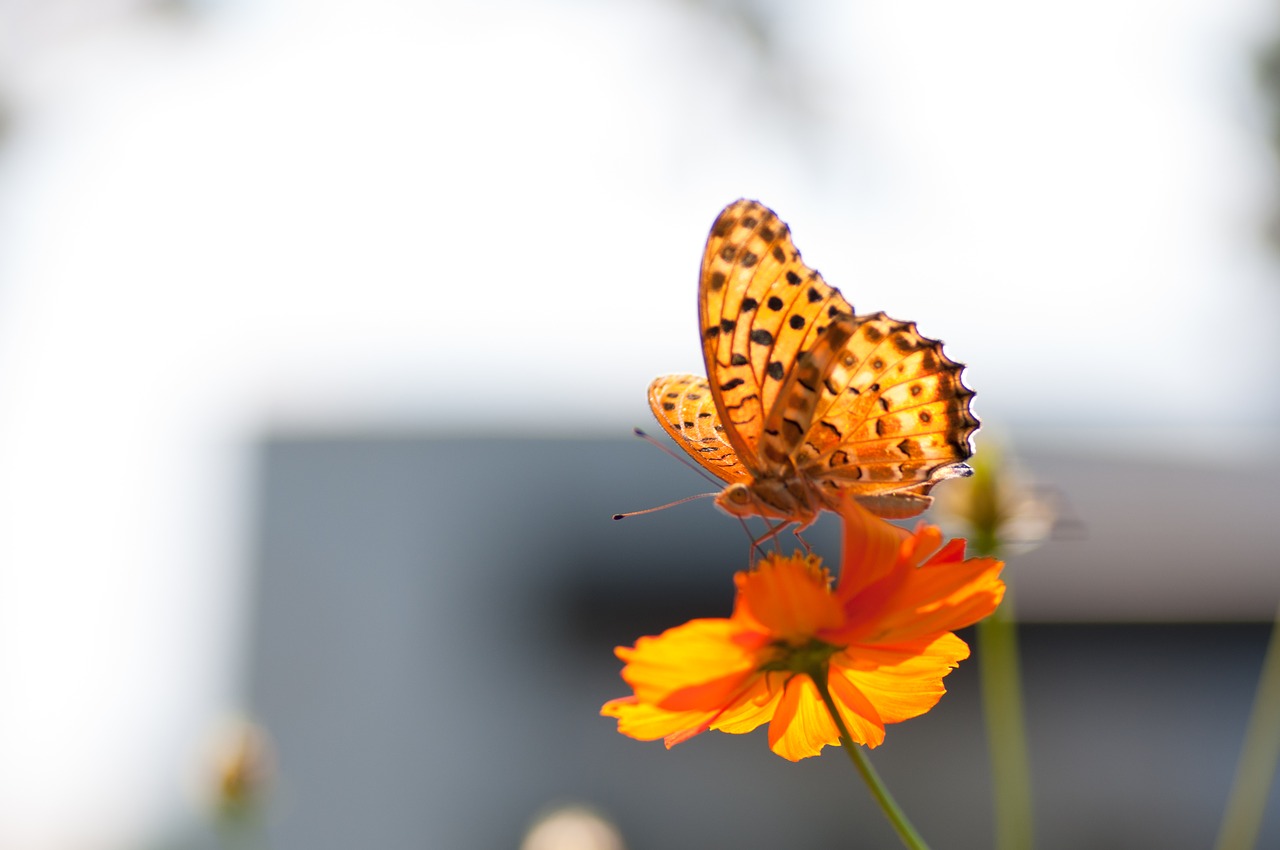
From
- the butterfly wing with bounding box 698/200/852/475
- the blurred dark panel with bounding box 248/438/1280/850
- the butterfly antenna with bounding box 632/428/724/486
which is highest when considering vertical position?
the butterfly wing with bounding box 698/200/852/475

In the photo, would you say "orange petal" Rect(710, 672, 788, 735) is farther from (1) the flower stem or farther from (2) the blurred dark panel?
(2) the blurred dark panel

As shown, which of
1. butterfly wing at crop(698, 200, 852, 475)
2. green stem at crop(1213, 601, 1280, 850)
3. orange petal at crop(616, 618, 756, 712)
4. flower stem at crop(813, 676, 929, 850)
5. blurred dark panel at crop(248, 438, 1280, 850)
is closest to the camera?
flower stem at crop(813, 676, 929, 850)

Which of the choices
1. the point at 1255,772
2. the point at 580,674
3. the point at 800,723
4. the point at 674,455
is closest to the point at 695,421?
the point at 674,455

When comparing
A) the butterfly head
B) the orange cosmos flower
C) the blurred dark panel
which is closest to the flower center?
the orange cosmos flower

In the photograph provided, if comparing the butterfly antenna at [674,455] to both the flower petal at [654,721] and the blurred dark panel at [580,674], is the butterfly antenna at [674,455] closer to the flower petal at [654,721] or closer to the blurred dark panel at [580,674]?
the flower petal at [654,721]

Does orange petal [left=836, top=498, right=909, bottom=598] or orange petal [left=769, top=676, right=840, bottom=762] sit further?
orange petal [left=769, top=676, right=840, bottom=762]

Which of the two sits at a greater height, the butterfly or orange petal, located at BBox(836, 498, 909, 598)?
the butterfly

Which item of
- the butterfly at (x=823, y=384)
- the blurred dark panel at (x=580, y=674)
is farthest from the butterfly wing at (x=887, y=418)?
the blurred dark panel at (x=580, y=674)

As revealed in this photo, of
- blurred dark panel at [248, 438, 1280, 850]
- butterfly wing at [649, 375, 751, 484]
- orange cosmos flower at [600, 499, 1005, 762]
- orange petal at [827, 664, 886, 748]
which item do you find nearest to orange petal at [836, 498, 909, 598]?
orange cosmos flower at [600, 499, 1005, 762]

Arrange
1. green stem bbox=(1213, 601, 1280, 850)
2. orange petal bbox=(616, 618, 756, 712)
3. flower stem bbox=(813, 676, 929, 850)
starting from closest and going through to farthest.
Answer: flower stem bbox=(813, 676, 929, 850), orange petal bbox=(616, 618, 756, 712), green stem bbox=(1213, 601, 1280, 850)
